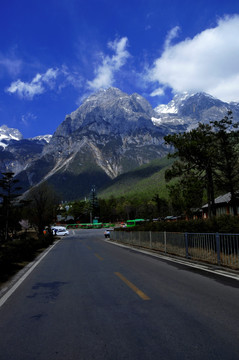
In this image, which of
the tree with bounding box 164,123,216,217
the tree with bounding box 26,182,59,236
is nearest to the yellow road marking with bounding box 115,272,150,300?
the tree with bounding box 164,123,216,217

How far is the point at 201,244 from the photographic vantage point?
492 inches

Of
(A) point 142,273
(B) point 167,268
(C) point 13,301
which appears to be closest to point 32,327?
(C) point 13,301

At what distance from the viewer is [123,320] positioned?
16.3 ft

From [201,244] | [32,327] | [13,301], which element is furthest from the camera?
[201,244]

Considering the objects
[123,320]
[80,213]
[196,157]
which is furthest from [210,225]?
[80,213]

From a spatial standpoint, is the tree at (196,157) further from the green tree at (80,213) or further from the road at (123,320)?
the green tree at (80,213)

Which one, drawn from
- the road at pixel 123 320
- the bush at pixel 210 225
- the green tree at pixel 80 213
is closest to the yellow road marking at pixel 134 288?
the road at pixel 123 320

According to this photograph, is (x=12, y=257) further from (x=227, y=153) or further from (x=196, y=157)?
(x=227, y=153)

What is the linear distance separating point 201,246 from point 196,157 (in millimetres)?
14282

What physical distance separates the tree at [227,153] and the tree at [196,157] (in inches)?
43.3

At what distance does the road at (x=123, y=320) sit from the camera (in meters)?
3.78

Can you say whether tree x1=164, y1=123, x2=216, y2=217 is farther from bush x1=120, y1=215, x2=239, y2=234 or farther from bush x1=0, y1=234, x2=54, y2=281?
bush x1=0, y1=234, x2=54, y2=281

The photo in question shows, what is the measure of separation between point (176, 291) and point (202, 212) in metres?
→ 45.9

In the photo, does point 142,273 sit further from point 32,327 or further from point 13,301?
point 32,327
